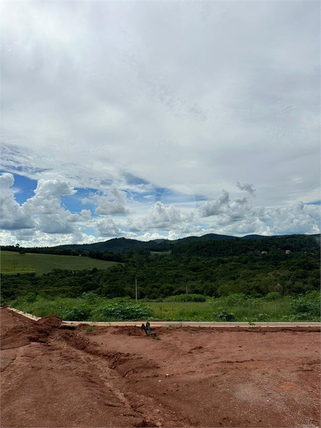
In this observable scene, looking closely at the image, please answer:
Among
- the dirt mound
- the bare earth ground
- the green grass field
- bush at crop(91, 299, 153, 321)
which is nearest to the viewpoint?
the bare earth ground

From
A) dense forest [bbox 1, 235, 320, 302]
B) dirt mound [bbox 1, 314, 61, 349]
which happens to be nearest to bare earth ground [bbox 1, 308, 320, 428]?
dirt mound [bbox 1, 314, 61, 349]

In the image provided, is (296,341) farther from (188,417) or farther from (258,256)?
(258,256)

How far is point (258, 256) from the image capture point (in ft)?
187

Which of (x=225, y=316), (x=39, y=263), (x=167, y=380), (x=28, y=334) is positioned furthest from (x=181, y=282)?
(x=167, y=380)

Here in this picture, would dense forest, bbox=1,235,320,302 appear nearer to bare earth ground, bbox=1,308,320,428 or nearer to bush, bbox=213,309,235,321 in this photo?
bush, bbox=213,309,235,321

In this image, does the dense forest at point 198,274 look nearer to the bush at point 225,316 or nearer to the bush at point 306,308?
the bush at point 306,308

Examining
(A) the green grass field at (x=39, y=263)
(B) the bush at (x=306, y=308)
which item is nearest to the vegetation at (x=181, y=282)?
(B) the bush at (x=306, y=308)

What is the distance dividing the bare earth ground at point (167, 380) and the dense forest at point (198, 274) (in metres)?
18.8

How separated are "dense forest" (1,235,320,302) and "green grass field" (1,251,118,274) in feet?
12.2

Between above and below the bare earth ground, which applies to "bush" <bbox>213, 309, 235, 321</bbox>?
below

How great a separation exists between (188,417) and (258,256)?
181 feet

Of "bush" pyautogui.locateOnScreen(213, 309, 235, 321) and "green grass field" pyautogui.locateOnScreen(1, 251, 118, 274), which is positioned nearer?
"bush" pyautogui.locateOnScreen(213, 309, 235, 321)

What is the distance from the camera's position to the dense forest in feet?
102

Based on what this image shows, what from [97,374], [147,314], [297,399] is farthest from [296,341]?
[147,314]
